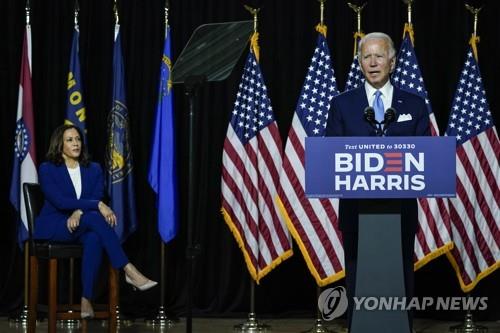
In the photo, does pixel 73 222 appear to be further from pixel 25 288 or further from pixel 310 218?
pixel 310 218

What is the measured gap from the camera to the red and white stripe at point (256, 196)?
6.14 meters

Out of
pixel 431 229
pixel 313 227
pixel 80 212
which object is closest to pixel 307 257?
pixel 313 227

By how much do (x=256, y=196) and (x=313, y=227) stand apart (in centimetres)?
48

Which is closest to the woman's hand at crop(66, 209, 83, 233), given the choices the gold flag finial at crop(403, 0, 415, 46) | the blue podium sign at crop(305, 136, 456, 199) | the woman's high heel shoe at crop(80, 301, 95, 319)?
the woman's high heel shoe at crop(80, 301, 95, 319)

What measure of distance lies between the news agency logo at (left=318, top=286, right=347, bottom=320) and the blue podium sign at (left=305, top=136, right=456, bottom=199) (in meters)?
2.72

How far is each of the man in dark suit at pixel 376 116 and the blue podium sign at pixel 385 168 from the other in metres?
0.39

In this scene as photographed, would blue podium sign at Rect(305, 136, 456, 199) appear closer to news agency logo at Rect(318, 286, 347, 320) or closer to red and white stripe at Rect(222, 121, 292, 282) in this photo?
news agency logo at Rect(318, 286, 347, 320)

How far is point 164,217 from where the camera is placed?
6.26 metres

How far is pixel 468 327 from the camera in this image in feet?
19.7

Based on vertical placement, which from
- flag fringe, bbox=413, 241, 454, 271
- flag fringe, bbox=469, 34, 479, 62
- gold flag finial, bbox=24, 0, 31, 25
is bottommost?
flag fringe, bbox=413, 241, 454, 271

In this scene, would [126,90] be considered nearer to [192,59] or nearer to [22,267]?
[22,267]

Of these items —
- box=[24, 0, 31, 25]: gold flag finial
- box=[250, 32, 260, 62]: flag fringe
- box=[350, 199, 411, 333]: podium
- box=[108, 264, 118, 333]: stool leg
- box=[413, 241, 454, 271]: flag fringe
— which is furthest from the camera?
box=[24, 0, 31, 25]: gold flag finial

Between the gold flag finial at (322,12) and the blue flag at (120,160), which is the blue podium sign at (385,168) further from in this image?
the blue flag at (120,160)

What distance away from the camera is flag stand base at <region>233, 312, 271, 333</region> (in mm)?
6117
